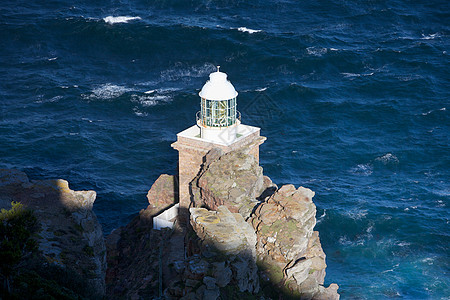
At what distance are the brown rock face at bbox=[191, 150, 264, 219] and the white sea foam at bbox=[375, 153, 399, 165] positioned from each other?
104 ft

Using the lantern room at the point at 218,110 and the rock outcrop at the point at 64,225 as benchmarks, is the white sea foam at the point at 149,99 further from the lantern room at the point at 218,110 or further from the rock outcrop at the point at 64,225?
the rock outcrop at the point at 64,225

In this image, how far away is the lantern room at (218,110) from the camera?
4259 centimetres

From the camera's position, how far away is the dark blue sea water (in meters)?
60.7

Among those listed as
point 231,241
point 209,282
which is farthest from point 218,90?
point 209,282

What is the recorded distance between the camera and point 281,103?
3312 inches

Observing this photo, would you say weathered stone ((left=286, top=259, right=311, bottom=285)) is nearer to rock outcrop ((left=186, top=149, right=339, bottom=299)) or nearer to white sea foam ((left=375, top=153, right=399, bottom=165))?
rock outcrop ((left=186, top=149, right=339, bottom=299))

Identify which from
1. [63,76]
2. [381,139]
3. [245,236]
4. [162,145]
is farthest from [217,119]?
[63,76]

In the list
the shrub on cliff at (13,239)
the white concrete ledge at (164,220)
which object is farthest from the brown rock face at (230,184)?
the shrub on cliff at (13,239)

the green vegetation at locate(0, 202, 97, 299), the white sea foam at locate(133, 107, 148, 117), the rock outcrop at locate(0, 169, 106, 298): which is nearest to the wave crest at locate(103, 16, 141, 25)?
the white sea foam at locate(133, 107, 148, 117)

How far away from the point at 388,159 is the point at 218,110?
113ft

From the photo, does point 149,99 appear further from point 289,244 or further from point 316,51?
point 289,244

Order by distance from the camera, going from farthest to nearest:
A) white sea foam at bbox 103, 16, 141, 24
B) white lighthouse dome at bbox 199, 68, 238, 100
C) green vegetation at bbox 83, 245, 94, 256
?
white sea foam at bbox 103, 16, 141, 24
white lighthouse dome at bbox 199, 68, 238, 100
green vegetation at bbox 83, 245, 94, 256

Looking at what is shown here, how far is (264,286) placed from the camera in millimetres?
37812

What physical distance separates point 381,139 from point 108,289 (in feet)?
148
